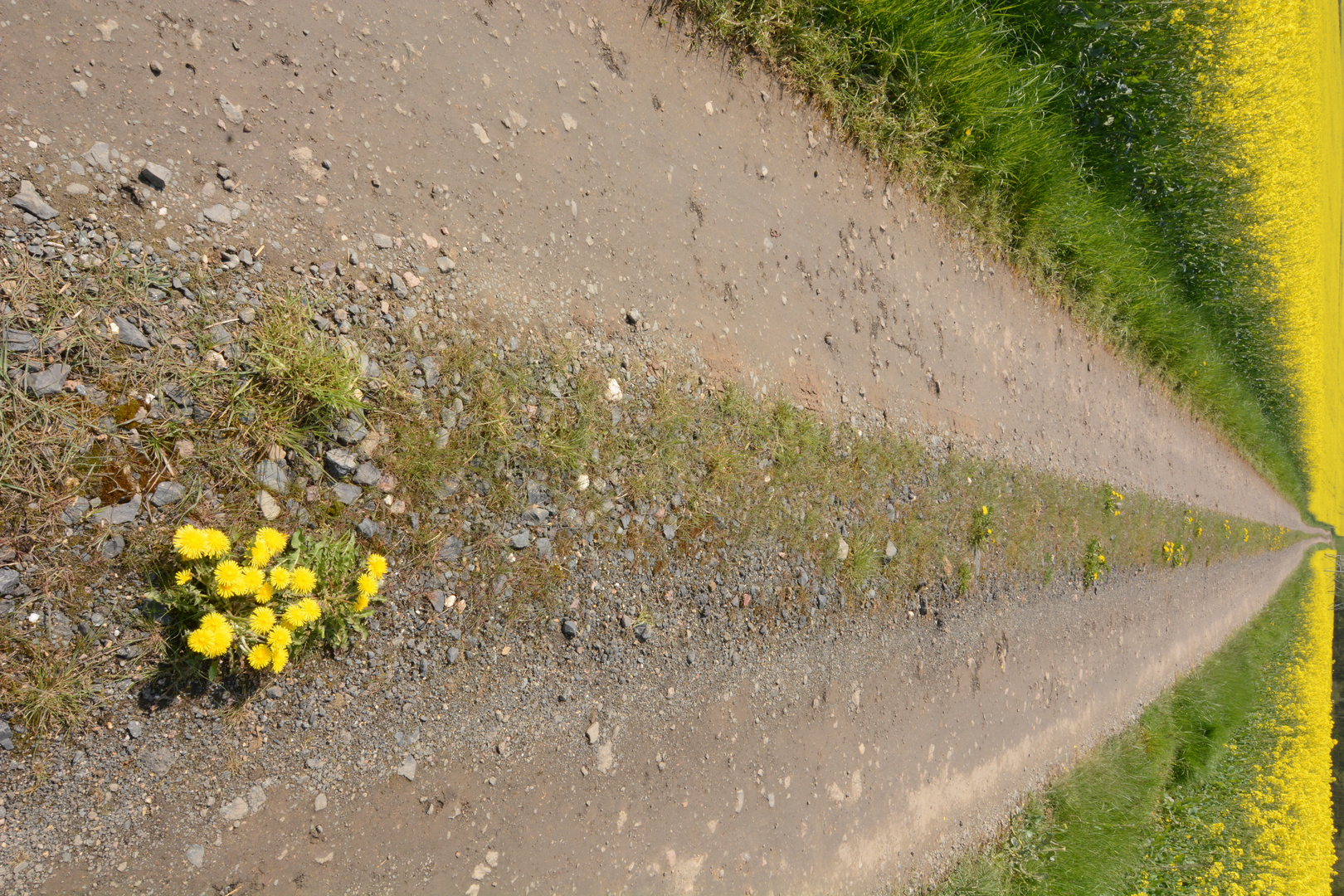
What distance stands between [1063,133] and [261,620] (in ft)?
24.8

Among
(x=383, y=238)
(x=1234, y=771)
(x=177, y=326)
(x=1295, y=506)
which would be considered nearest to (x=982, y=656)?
(x=383, y=238)

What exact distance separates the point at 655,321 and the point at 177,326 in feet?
7.21

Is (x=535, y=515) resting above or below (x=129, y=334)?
below

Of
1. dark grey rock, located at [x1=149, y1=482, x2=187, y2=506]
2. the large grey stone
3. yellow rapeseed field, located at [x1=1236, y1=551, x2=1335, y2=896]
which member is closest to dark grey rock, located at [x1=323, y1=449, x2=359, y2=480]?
the large grey stone

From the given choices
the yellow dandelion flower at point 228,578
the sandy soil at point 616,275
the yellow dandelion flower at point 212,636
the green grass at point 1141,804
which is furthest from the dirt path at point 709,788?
the yellow dandelion flower at point 228,578

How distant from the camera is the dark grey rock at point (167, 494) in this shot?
2.56 meters

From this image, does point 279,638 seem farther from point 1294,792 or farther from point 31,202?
point 1294,792

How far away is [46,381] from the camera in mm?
2385

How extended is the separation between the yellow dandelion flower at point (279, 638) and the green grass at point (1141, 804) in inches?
216

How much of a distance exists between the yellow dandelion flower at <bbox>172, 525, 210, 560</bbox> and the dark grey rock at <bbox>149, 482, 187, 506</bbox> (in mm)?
193

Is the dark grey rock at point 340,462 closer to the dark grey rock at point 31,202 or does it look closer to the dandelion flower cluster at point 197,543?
the dandelion flower cluster at point 197,543

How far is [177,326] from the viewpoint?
8.57 ft

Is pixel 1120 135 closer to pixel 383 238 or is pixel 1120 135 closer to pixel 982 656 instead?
pixel 982 656

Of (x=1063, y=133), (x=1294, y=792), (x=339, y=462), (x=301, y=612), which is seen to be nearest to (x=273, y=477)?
(x=339, y=462)
